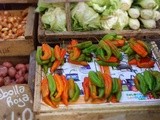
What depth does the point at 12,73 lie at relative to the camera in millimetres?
4172

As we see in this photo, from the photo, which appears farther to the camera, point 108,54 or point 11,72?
point 11,72

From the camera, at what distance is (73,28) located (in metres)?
3.99

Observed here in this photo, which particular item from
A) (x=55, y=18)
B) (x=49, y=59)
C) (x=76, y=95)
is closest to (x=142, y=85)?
(x=76, y=95)

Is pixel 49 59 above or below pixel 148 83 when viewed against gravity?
above

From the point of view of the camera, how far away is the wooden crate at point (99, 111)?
2832mm

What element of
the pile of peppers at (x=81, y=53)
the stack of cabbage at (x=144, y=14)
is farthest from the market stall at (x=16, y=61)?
the stack of cabbage at (x=144, y=14)

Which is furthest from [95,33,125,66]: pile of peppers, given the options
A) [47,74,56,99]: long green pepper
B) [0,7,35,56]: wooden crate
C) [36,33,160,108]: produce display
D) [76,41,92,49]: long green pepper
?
[0,7,35,56]: wooden crate

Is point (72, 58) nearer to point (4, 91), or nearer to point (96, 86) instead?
point (96, 86)

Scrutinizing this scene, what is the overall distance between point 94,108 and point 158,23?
1890mm

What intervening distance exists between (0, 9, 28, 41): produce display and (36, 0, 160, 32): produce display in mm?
444

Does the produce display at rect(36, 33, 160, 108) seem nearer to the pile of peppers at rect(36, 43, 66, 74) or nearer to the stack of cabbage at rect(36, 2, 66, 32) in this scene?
the pile of peppers at rect(36, 43, 66, 74)

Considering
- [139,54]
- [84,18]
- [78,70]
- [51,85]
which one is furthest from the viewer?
[84,18]

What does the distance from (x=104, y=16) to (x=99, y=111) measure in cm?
157

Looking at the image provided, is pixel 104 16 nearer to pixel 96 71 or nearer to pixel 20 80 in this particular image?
pixel 96 71
